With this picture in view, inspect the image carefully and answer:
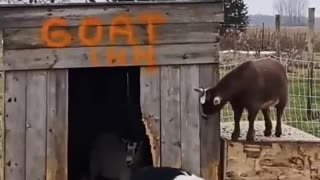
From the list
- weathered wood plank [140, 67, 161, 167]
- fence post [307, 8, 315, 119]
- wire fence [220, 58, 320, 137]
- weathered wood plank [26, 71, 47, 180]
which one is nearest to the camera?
weathered wood plank [26, 71, 47, 180]

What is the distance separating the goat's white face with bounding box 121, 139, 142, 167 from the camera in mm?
7367

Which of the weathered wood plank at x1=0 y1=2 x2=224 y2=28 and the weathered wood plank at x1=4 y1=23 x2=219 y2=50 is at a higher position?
the weathered wood plank at x1=0 y1=2 x2=224 y2=28

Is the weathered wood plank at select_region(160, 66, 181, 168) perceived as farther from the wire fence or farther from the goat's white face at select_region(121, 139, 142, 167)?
the wire fence

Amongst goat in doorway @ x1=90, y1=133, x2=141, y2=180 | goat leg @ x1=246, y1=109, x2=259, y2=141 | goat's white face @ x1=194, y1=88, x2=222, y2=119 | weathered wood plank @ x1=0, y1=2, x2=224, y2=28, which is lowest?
goat in doorway @ x1=90, y1=133, x2=141, y2=180

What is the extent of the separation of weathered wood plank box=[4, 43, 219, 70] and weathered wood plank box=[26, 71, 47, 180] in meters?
0.13

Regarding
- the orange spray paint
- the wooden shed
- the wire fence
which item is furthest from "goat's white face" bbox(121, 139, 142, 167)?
the wire fence

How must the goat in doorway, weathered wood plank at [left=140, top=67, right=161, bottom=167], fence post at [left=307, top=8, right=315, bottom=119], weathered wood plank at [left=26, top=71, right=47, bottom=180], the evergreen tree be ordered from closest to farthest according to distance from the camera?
weathered wood plank at [left=26, top=71, right=47, bottom=180] → weathered wood plank at [left=140, top=67, right=161, bottom=167] → the goat in doorway → fence post at [left=307, top=8, right=315, bottom=119] → the evergreen tree

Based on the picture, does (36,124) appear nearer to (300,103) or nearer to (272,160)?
(272,160)

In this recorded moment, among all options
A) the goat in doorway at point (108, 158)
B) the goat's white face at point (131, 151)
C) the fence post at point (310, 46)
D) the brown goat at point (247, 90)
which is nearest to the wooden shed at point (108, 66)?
the brown goat at point (247, 90)

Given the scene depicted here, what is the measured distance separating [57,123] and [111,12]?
3.58 ft

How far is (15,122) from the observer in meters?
5.86

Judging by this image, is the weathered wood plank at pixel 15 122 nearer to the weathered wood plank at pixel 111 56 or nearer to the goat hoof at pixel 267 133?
the weathered wood plank at pixel 111 56

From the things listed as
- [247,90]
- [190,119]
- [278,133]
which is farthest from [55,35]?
[278,133]

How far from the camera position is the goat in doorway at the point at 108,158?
8070mm
